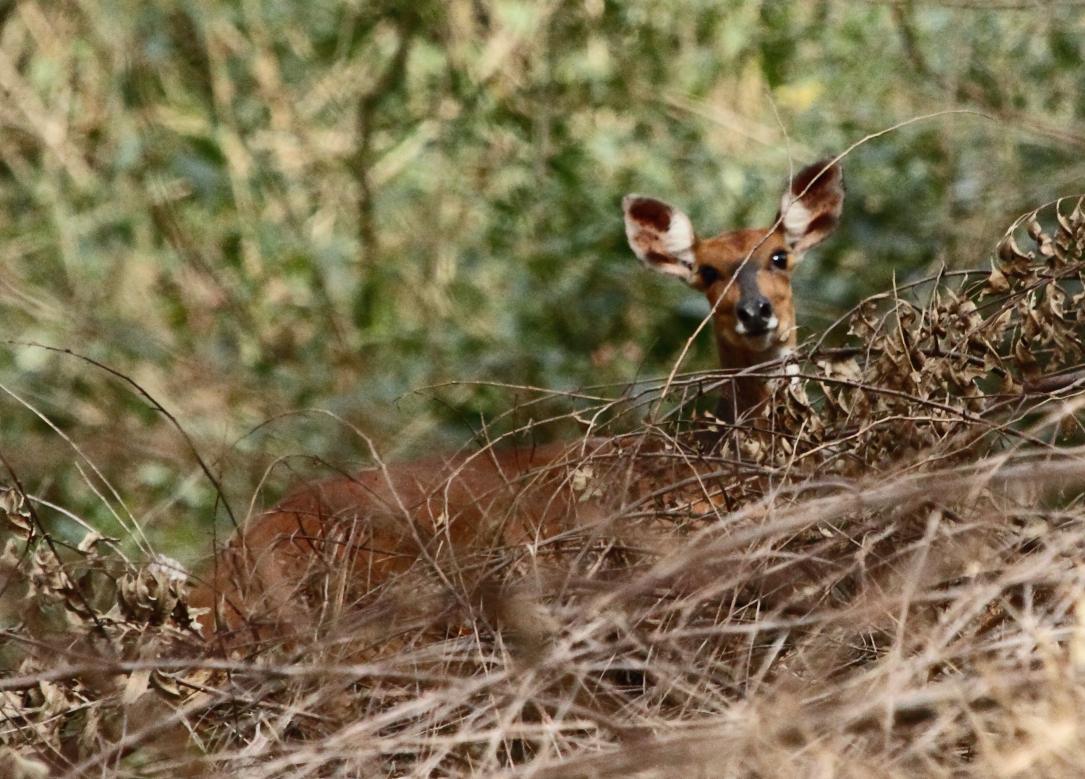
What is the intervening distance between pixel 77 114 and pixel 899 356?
6.70 metres

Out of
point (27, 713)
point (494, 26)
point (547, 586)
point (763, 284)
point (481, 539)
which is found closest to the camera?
point (547, 586)

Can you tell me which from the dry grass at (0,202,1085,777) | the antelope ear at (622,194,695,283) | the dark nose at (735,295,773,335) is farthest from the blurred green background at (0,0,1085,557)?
the dry grass at (0,202,1085,777)

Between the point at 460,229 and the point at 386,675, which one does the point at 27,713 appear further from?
the point at 460,229

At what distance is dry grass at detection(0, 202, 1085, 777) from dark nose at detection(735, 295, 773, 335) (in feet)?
7.84

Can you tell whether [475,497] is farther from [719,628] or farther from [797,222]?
[797,222]

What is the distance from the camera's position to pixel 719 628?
291cm

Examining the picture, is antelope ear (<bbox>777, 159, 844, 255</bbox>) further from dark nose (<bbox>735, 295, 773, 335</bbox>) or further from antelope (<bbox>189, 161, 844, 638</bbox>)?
dark nose (<bbox>735, 295, 773, 335</bbox>)

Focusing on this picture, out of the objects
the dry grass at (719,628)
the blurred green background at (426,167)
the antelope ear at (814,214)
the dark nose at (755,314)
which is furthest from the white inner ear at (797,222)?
the dry grass at (719,628)

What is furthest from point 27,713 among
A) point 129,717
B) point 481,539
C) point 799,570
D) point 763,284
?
point 763,284

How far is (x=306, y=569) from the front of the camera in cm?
377

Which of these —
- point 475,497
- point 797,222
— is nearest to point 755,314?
point 797,222

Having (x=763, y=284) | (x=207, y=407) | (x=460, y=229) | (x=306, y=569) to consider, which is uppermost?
(x=306, y=569)

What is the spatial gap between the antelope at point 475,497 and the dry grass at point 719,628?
0.08 m

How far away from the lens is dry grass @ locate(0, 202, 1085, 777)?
2539 mm
